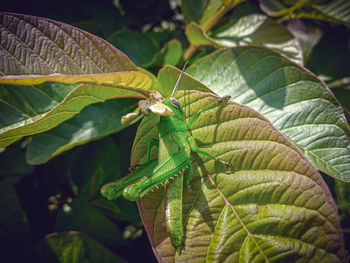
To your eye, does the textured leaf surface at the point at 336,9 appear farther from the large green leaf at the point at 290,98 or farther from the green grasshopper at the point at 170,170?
the green grasshopper at the point at 170,170

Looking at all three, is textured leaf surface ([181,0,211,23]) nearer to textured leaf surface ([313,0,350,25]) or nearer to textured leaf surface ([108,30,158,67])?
textured leaf surface ([108,30,158,67])

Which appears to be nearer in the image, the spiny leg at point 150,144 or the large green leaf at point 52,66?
the large green leaf at point 52,66

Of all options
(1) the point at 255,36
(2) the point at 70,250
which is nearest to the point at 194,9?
(1) the point at 255,36

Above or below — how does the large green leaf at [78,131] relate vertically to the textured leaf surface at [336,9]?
below

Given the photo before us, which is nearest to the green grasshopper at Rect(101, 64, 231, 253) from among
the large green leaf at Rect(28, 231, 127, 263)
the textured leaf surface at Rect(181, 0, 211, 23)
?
the large green leaf at Rect(28, 231, 127, 263)

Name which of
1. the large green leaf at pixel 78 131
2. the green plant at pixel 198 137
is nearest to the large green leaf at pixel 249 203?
the green plant at pixel 198 137
